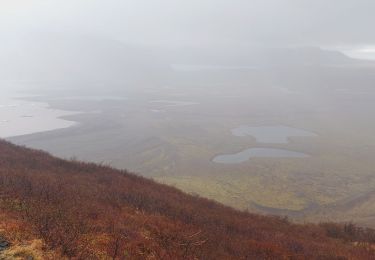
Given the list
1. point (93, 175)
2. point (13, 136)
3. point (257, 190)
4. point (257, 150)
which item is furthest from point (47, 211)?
point (13, 136)

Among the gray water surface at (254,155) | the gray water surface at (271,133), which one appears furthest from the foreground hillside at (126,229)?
the gray water surface at (271,133)

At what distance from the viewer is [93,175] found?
2477cm

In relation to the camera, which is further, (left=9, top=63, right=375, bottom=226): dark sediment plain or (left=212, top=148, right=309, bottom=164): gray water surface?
(left=212, top=148, right=309, bottom=164): gray water surface

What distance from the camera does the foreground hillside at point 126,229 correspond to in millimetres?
9406

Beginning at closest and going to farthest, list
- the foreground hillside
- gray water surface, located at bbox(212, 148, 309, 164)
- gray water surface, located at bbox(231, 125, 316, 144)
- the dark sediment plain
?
the foreground hillside < the dark sediment plain < gray water surface, located at bbox(212, 148, 309, 164) < gray water surface, located at bbox(231, 125, 316, 144)

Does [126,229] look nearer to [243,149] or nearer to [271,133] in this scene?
[243,149]

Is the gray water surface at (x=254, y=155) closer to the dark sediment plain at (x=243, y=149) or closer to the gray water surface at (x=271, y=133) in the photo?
the dark sediment plain at (x=243, y=149)

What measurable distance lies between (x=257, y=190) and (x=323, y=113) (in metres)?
111

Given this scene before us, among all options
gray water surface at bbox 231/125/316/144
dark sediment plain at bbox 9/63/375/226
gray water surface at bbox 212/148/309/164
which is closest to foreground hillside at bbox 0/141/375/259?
dark sediment plain at bbox 9/63/375/226

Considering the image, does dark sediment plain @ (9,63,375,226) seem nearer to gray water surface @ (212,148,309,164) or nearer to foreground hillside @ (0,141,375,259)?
gray water surface @ (212,148,309,164)

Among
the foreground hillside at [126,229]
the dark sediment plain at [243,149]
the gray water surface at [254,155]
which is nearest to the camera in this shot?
the foreground hillside at [126,229]

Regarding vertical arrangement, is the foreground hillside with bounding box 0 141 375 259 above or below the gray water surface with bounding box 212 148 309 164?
above

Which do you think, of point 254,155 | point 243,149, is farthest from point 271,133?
point 254,155

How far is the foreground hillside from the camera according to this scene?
941cm
